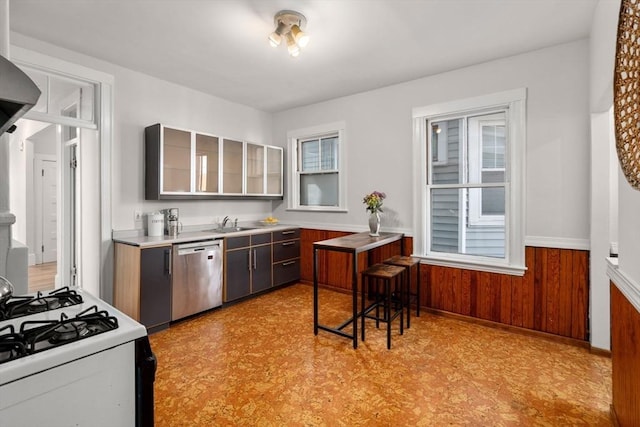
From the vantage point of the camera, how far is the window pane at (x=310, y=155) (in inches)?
185

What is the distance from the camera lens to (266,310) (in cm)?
363

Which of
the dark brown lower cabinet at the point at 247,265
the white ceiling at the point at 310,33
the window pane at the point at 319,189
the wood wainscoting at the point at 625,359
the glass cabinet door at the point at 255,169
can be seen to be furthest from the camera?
the window pane at the point at 319,189

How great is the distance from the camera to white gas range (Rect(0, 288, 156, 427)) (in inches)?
35.4

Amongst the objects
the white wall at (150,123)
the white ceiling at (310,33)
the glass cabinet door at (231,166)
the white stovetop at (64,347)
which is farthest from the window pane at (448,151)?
the white stovetop at (64,347)

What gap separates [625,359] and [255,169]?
4043 millimetres

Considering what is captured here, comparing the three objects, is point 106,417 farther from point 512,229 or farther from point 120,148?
point 512,229

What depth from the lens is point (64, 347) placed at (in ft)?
3.22

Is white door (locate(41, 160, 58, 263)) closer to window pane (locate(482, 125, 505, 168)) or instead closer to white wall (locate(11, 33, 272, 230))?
white wall (locate(11, 33, 272, 230))

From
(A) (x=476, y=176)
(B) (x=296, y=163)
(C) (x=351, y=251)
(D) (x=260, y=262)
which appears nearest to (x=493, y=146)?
(A) (x=476, y=176)

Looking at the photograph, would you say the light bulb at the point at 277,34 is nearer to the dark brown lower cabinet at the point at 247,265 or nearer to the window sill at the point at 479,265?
the dark brown lower cabinet at the point at 247,265

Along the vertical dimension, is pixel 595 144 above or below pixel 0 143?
above

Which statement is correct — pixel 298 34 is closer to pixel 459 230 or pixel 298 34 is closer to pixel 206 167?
pixel 206 167

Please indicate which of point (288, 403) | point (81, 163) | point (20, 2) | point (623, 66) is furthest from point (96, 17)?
point (623, 66)

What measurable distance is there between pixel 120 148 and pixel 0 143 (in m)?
1.82
